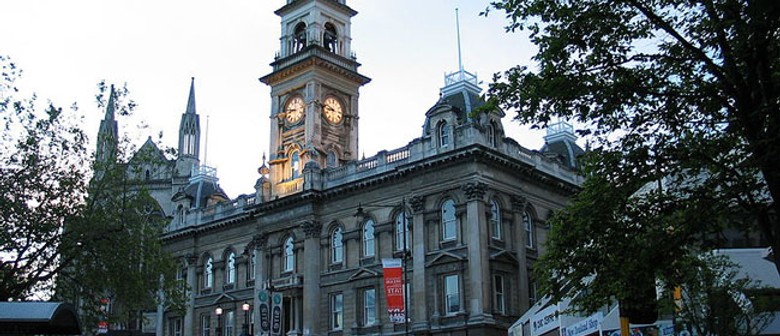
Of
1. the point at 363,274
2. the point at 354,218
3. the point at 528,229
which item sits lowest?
the point at 363,274

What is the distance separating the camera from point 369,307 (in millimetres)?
50094

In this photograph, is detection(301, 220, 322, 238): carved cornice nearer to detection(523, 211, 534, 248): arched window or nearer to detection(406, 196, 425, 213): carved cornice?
detection(406, 196, 425, 213): carved cornice

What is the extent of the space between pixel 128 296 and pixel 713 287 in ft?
68.2

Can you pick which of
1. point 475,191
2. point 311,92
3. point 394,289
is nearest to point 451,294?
point 475,191

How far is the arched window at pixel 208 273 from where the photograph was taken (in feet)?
205

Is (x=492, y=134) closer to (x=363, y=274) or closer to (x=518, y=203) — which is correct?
(x=518, y=203)

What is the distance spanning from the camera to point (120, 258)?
3325 centimetres

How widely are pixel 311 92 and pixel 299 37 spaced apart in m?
5.64

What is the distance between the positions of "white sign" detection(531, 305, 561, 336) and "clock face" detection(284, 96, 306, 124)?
28035 millimetres

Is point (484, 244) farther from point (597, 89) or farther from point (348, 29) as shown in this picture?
point (597, 89)

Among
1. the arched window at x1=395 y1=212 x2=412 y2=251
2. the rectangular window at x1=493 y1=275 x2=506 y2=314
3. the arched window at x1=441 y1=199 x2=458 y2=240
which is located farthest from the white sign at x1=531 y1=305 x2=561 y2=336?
the arched window at x1=395 y1=212 x2=412 y2=251

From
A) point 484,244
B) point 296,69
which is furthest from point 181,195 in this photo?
point 484,244

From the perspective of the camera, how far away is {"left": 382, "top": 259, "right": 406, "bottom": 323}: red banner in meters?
41.3

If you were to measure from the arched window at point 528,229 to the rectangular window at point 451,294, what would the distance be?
18.4ft
